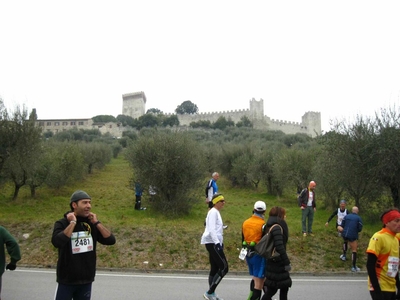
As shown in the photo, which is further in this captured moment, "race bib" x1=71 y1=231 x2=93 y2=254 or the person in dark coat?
the person in dark coat

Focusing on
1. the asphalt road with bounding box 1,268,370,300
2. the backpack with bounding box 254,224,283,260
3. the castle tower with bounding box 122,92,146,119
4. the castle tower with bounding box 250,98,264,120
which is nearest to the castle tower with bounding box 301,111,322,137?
the castle tower with bounding box 250,98,264,120

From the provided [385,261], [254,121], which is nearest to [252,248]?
[385,261]

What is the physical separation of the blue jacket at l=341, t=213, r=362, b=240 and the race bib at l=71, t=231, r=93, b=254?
342 inches

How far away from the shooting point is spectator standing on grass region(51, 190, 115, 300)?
4.54 m

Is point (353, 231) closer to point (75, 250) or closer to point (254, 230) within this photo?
point (254, 230)

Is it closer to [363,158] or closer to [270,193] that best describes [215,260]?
[363,158]

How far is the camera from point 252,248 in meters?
6.80

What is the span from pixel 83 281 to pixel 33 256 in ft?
27.4

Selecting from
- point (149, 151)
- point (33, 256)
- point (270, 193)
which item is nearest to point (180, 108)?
point (270, 193)

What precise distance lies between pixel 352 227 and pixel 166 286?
570 cm

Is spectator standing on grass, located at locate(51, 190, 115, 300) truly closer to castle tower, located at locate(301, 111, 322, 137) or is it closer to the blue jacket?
the blue jacket

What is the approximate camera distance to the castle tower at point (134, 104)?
13238 cm

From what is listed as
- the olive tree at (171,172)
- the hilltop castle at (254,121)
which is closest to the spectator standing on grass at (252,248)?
the olive tree at (171,172)

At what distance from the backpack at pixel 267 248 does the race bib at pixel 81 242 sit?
282 cm
